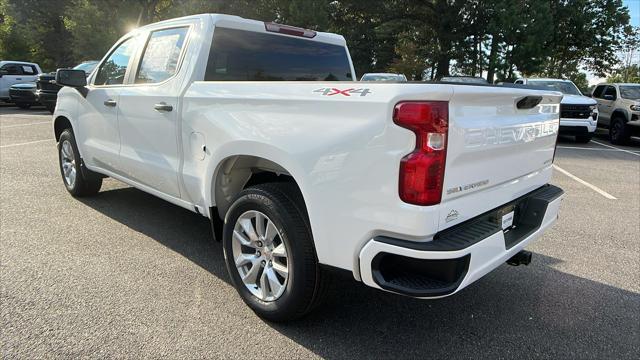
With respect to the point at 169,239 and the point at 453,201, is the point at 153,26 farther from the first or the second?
the point at 453,201

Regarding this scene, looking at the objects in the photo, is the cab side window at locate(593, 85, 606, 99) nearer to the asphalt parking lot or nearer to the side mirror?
the asphalt parking lot

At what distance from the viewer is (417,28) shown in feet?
102

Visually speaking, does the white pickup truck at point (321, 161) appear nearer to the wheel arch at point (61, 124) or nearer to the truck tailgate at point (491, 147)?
the truck tailgate at point (491, 147)

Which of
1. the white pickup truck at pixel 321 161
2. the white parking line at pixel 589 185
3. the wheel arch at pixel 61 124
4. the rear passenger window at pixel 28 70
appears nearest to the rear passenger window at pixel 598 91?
the white parking line at pixel 589 185

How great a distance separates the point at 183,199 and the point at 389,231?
2.04 m

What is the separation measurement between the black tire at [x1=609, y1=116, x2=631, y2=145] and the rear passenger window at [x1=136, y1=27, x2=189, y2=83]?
13.4 metres

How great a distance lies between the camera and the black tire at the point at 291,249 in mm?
2652

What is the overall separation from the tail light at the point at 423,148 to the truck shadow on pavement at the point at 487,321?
1096 mm

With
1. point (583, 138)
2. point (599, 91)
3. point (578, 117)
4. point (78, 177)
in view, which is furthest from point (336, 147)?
point (599, 91)

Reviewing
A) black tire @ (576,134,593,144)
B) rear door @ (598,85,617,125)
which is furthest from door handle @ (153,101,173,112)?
rear door @ (598,85,617,125)

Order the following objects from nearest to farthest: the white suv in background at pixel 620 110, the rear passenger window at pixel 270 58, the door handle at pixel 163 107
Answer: the door handle at pixel 163 107, the rear passenger window at pixel 270 58, the white suv in background at pixel 620 110

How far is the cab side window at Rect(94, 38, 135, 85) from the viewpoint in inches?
176

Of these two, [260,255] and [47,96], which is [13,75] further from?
[260,255]

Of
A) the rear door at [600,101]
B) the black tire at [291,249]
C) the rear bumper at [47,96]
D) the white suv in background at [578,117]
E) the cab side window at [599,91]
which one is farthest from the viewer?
the cab side window at [599,91]
